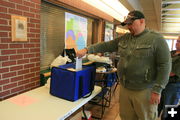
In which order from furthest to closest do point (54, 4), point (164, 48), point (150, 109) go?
point (54, 4), point (150, 109), point (164, 48)

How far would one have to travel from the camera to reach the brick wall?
1.61 meters

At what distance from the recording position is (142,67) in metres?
1.52

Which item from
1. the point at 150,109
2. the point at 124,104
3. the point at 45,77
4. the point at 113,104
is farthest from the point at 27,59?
the point at 113,104

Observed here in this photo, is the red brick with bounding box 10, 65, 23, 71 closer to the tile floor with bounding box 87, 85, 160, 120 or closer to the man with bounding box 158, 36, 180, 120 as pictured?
the tile floor with bounding box 87, 85, 160, 120

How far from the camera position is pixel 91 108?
3104mm

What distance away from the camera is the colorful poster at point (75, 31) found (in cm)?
313

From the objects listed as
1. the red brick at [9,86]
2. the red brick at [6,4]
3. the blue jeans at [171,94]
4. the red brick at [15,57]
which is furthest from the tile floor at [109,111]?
the red brick at [6,4]

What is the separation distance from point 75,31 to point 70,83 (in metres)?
2.14

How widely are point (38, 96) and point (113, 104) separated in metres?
2.12

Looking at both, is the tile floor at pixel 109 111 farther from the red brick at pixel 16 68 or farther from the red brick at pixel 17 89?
the red brick at pixel 16 68

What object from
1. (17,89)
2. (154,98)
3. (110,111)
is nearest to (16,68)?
(17,89)

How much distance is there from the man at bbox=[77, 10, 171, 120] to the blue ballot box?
0.26m

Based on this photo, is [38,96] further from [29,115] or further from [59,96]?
[29,115]

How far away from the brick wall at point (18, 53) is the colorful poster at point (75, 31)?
1.13m
